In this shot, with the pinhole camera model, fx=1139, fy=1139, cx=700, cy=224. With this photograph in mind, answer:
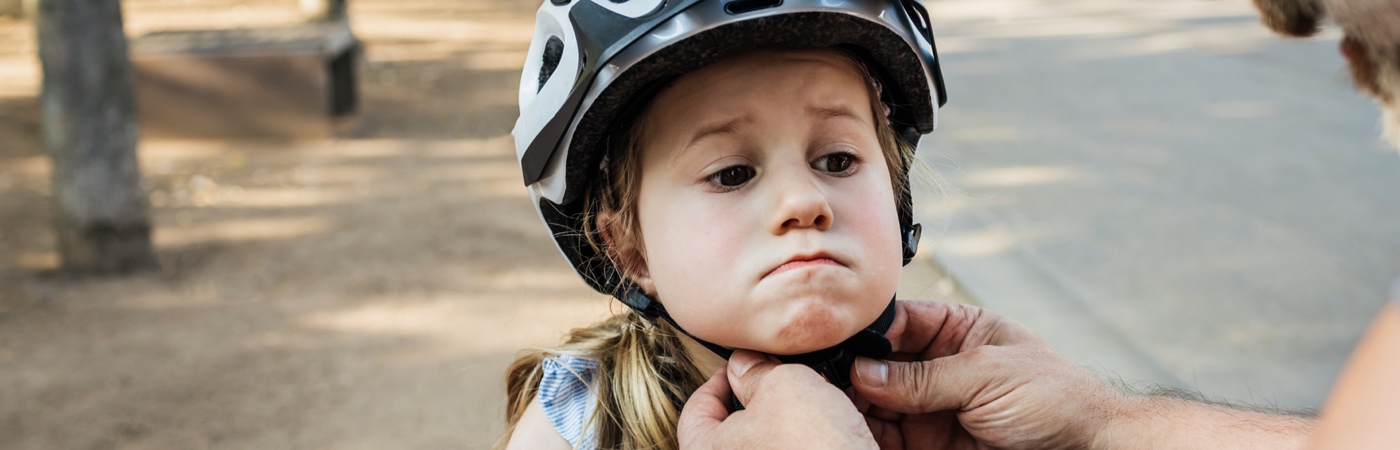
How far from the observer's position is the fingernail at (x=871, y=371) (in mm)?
1991

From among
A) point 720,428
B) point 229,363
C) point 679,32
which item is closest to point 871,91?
point 679,32

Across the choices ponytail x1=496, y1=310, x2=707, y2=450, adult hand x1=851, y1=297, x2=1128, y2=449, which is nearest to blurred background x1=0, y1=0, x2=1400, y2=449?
ponytail x1=496, y1=310, x2=707, y2=450

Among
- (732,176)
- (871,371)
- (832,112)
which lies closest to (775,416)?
(871,371)

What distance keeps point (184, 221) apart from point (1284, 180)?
6.43m

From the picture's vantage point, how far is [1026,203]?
654 cm

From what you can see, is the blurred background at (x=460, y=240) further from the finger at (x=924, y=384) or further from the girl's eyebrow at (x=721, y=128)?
the girl's eyebrow at (x=721, y=128)

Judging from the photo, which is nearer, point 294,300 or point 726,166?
point 726,166

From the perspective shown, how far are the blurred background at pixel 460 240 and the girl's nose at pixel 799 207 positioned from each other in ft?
2.82

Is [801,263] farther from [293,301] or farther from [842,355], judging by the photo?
[293,301]

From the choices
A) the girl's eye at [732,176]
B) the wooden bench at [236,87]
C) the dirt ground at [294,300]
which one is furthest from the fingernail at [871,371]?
the wooden bench at [236,87]

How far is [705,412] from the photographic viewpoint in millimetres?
1948

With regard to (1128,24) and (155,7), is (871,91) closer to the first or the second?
(1128,24)

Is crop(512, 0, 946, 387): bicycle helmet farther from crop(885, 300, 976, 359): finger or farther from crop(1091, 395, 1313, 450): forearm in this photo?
crop(1091, 395, 1313, 450): forearm

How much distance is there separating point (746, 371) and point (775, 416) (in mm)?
179
